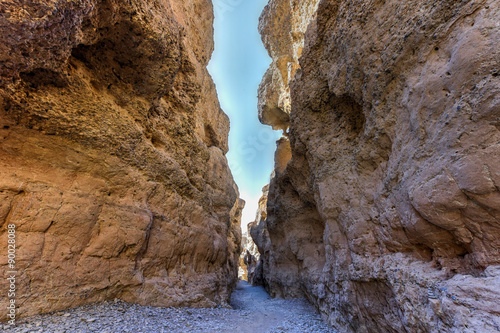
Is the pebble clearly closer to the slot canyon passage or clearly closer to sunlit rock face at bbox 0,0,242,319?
the slot canyon passage

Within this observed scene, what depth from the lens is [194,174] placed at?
1069cm

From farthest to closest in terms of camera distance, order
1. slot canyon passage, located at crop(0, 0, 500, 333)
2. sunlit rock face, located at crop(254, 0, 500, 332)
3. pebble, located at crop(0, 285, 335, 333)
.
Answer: pebble, located at crop(0, 285, 335, 333)
slot canyon passage, located at crop(0, 0, 500, 333)
sunlit rock face, located at crop(254, 0, 500, 332)

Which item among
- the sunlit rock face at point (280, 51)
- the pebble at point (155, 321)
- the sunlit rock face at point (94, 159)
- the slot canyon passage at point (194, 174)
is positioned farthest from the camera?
the sunlit rock face at point (280, 51)

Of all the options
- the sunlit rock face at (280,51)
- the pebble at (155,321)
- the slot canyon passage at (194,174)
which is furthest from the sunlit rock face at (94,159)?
the sunlit rock face at (280,51)

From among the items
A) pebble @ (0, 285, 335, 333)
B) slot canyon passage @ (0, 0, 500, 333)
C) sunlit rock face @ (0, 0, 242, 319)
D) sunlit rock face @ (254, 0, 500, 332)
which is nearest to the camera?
sunlit rock face @ (254, 0, 500, 332)

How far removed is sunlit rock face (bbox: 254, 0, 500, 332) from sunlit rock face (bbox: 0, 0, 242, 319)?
5.74m

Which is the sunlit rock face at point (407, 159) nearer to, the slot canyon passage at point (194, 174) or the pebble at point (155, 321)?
the slot canyon passage at point (194, 174)

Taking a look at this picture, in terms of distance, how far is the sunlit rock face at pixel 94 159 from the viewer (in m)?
4.68

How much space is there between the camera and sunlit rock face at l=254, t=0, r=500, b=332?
310cm

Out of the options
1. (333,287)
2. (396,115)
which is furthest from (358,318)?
(396,115)

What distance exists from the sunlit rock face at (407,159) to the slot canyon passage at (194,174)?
0.03m

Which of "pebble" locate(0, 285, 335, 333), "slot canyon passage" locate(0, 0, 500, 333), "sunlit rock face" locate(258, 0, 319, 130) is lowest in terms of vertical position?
"pebble" locate(0, 285, 335, 333)

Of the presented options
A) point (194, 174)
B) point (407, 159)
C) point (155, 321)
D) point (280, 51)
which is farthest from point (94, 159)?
point (280, 51)

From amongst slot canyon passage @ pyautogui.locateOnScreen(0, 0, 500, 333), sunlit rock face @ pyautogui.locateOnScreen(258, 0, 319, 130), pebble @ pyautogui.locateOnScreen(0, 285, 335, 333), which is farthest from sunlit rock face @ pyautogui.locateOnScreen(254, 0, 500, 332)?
sunlit rock face @ pyautogui.locateOnScreen(258, 0, 319, 130)
